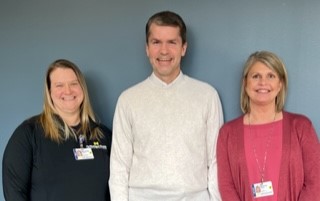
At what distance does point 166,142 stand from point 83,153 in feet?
1.62

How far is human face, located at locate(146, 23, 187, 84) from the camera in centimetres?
205

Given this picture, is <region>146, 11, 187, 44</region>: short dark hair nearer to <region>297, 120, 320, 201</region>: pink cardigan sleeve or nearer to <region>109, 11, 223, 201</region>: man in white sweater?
<region>109, 11, 223, 201</region>: man in white sweater

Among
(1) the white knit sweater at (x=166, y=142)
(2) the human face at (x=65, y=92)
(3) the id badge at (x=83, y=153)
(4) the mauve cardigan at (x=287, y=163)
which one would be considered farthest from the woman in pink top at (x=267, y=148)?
(2) the human face at (x=65, y=92)

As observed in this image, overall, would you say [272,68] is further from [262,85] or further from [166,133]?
[166,133]

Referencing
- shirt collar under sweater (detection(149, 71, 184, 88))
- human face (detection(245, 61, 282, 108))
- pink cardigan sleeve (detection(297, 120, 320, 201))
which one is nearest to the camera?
pink cardigan sleeve (detection(297, 120, 320, 201))

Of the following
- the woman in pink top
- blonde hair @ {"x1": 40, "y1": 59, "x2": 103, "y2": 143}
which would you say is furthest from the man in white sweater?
blonde hair @ {"x1": 40, "y1": 59, "x2": 103, "y2": 143}

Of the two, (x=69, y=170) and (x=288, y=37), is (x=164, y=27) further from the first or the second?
(x=69, y=170)

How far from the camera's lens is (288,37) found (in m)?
2.20

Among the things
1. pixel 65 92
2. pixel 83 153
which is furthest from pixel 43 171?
pixel 65 92

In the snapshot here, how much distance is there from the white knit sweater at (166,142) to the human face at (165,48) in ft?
0.37

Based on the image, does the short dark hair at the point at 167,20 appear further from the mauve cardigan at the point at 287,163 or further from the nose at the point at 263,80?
the mauve cardigan at the point at 287,163

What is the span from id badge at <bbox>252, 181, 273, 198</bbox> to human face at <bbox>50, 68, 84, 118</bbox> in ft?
3.60

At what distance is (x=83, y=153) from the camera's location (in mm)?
2160

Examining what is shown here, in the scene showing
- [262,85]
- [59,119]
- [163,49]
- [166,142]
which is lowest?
[166,142]
